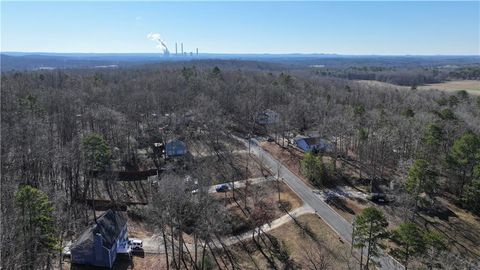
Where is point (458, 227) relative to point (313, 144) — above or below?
below

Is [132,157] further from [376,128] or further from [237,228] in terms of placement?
[376,128]

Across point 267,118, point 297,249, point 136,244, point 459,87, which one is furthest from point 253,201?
point 459,87

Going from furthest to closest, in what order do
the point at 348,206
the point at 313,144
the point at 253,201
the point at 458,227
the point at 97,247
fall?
the point at 313,144 < the point at 253,201 < the point at 348,206 < the point at 458,227 < the point at 97,247

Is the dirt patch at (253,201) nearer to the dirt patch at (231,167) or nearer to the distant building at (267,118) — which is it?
the dirt patch at (231,167)

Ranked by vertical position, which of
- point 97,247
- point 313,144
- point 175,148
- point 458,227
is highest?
point 175,148

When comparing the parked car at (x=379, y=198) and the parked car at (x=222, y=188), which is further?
the parked car at (x=222, y=188)

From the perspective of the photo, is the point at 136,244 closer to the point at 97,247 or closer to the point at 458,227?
the point at 97,247

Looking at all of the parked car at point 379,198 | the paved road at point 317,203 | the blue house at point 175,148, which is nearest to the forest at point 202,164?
the paved road at point 317,203
